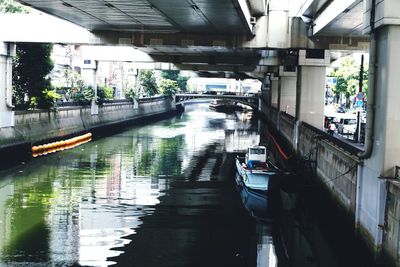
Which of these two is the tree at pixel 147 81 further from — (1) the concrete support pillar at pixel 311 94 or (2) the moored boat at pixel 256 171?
(2) the moored boat at pixel 256 171

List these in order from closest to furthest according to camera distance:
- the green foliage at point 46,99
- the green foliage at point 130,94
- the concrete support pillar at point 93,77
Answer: the green foliage at point 46,99, the concrete support pillar at point 93,77, the green foliage at point 130,94

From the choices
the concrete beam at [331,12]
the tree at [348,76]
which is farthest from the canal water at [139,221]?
the tree at [348,76]

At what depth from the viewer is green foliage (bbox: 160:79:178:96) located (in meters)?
126

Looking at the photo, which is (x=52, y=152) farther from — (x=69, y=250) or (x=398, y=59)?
(x=398, y=59)

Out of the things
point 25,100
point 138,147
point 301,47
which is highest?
point 301,47

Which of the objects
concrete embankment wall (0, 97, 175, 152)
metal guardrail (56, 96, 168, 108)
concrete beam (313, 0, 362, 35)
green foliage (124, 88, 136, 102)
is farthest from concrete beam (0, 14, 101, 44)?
green foliage (124, 88, 136, 102)

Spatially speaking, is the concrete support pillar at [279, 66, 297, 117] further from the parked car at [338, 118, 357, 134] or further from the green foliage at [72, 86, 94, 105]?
the green foliage at [72, 86, 94, 105]

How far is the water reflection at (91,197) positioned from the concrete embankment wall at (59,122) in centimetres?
218

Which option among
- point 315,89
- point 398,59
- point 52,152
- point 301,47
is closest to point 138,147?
point 52,152

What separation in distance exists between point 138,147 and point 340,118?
62.1 ft

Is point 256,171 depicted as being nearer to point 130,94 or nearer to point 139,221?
point 139,221

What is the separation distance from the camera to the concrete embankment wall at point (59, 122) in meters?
44.2

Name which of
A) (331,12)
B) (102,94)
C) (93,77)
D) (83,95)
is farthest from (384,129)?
(102,94)

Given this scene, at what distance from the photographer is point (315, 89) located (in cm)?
4941
